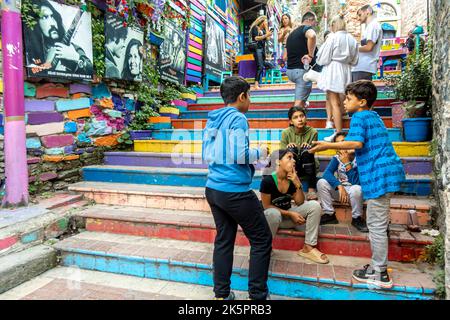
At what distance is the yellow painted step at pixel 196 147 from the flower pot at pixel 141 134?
0.11 m

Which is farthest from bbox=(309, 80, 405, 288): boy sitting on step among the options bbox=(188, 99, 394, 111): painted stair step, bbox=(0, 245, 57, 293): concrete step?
bbox=(188, 99, 394, 111): painted stair step

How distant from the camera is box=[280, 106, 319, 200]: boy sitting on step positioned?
299cm

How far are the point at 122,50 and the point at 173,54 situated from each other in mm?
1633

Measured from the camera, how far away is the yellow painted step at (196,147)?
3.43 meters

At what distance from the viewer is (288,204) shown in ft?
8.64

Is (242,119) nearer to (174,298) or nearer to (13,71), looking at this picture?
(174,298)

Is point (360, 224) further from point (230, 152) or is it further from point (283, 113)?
point (283, 113)

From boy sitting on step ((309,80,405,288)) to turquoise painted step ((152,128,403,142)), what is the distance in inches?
73.7

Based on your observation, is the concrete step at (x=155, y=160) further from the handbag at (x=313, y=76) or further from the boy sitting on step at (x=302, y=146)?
the handbag at (x=313, y=76)

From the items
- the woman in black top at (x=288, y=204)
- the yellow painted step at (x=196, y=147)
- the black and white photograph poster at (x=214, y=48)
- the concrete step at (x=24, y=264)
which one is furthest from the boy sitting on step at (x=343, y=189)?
the black and white photograph poster at (x=214, y=48)

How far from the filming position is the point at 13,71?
313 centimetres
